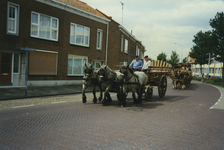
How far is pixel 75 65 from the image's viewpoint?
2016 centimetres

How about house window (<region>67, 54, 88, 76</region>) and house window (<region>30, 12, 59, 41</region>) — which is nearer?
house window (<region>30, 12, 59, 41</region>)

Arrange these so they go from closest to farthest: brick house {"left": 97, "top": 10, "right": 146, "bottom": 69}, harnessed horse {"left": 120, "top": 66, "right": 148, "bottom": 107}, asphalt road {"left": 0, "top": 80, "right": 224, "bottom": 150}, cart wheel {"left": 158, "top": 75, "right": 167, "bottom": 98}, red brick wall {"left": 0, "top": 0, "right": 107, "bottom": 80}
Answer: asphalt road {"left": 0, "top": 80, "right": 224, "bottom": 150}
harnessed horse {"left": 120, "top": 66, "right": 148, "bottom": 107}
cart wheel {"left": 158, "top": 75, "right": 167, "bottom": 98}
red brick wall {"left": 0, "top": 0, "right": 107, "bottom": 80}
brick house {"left": 97, "top": 10, "right": 146, "bottom": 69}

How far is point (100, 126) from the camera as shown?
228 inches

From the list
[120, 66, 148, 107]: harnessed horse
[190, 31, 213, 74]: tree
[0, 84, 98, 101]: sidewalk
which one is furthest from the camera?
[190, 31, 213, 74]: tree

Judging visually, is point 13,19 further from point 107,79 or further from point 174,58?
point 174,58

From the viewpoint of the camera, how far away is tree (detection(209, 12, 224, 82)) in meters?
34.7

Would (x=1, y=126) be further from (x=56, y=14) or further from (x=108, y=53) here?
(x=108, y=53)

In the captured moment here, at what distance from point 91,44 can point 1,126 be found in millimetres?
17031

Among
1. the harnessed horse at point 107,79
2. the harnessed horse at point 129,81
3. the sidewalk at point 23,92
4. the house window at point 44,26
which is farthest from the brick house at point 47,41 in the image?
the harnessed horse at point 129,81

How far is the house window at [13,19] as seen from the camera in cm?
1449

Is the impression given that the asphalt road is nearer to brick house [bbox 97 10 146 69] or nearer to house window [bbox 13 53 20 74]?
house window [bbox 13 53 20 74]

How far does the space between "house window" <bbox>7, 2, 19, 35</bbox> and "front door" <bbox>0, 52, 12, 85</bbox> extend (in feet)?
5.91

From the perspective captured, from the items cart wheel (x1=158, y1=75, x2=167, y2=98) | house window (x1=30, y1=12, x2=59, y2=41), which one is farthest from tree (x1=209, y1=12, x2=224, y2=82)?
house window (x1=30, y1=12, x2=59, y2=41)

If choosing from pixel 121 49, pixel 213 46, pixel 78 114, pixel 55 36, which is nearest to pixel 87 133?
pixel 78 114
